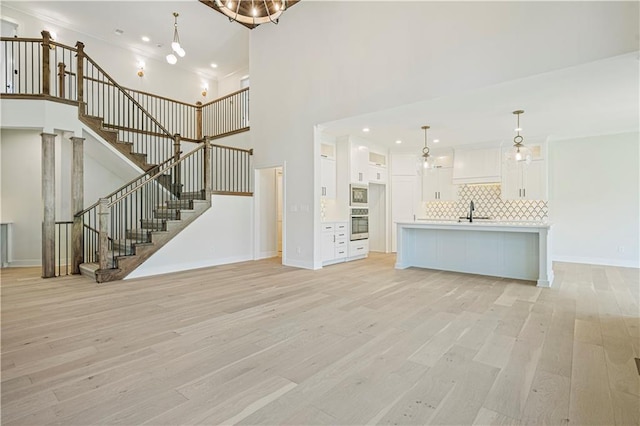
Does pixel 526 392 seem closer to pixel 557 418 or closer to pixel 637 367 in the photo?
pixel 557 418

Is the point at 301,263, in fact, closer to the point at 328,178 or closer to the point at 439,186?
the point at 328,178

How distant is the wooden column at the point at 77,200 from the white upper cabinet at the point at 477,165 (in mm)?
8164

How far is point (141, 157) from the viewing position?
22.1 ft

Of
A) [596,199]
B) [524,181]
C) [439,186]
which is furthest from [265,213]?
[596,199]

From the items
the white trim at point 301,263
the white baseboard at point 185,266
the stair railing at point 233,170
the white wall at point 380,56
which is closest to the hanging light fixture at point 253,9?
the white wall at point 380,56

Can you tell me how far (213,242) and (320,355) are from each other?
463 cm

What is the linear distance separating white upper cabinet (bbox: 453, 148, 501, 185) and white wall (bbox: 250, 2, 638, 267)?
3897 mm

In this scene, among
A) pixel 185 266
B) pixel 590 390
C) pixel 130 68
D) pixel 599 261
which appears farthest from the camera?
pixel 130 68

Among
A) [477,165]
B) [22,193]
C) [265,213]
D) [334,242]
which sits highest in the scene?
[477,165]

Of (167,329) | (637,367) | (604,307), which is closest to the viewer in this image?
(637,367)

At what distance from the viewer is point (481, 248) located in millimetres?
5602

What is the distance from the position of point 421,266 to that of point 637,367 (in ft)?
13.1

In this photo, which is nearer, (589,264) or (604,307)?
(604,307)

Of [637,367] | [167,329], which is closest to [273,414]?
[167,329]
